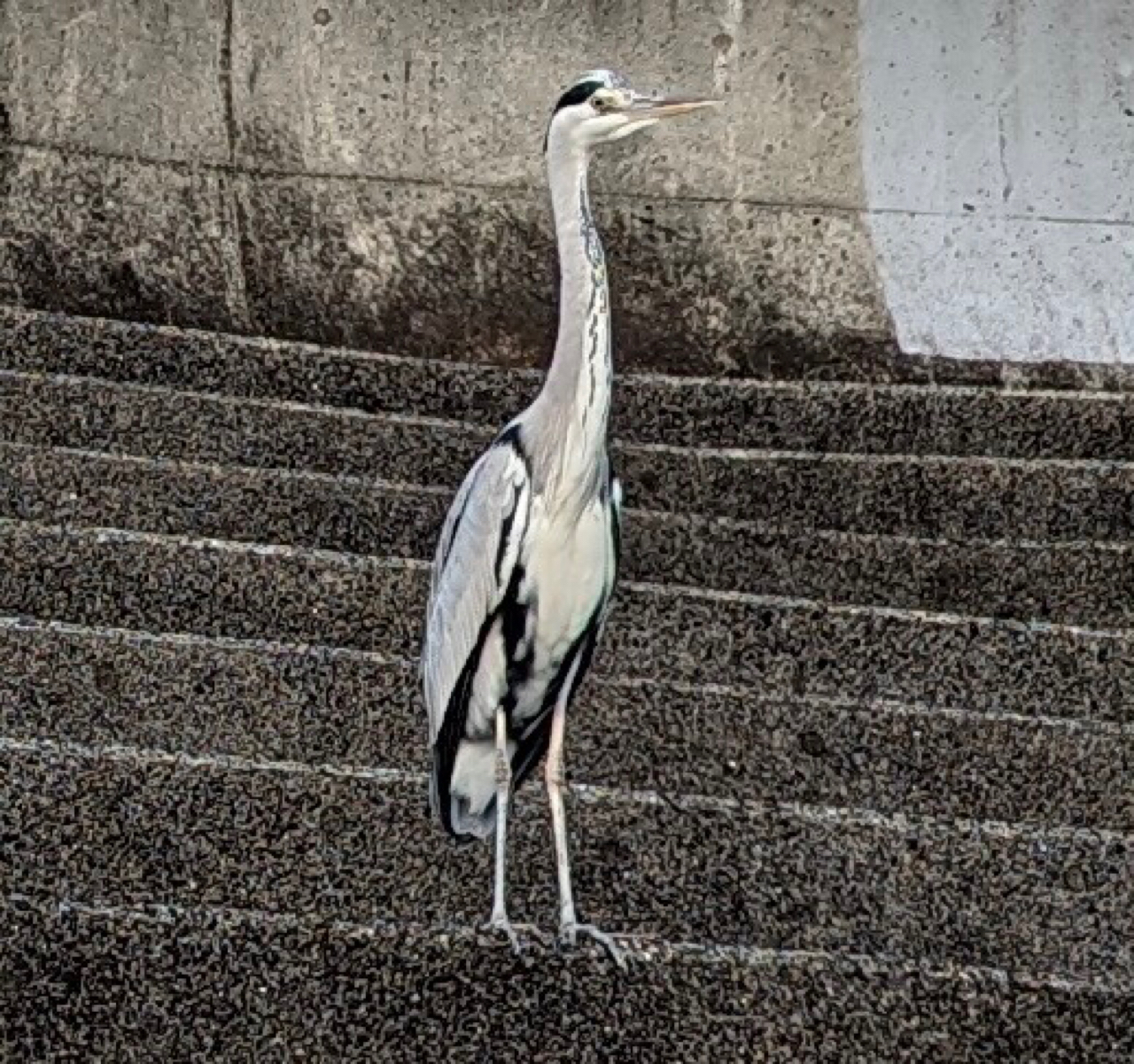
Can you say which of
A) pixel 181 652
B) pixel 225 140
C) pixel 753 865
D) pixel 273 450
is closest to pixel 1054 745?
pixel 753 865

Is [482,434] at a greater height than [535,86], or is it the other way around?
[535,86]

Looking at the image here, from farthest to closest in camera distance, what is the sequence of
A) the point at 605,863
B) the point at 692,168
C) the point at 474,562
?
the point at 692,168
the point at 605,863
the point at 474,562

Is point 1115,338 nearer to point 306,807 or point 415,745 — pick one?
point 415,745

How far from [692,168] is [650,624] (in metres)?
1.59

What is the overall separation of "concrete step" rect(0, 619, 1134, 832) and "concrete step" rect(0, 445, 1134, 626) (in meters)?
0.49

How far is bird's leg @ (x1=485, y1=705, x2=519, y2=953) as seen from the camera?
2.19 meters

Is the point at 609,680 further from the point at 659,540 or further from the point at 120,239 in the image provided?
the point at 120,239

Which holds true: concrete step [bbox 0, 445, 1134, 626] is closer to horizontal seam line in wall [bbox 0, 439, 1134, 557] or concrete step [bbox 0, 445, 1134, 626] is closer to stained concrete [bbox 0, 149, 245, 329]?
horizontal seam line in wall [bbox 0, 439, 1134, 557]

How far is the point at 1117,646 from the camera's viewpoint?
10.4 ft

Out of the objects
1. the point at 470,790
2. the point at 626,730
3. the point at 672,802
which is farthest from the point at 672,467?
the point at 470,790

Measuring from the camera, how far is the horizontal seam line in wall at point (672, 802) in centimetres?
258

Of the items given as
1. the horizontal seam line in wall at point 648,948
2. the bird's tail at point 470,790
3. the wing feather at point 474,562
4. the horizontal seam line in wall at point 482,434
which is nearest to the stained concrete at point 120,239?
the horizontal seam line in wall at point 482,434

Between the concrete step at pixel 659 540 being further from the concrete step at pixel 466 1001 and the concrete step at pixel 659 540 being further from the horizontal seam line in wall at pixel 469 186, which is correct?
the concrete step at pixel 466 1001

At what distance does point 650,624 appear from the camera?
326 centimetres
